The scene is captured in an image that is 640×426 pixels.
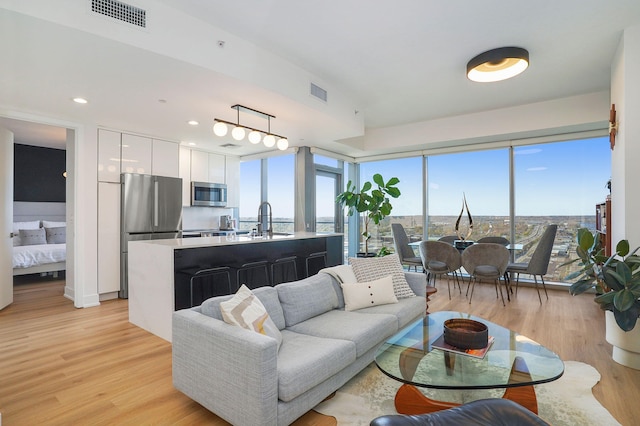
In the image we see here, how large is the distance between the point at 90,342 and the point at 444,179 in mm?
5989

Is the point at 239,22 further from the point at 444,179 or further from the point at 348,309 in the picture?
the point at 444,179

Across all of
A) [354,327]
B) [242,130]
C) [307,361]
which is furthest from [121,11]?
[354,327]

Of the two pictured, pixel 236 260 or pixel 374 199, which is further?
pixel 374 199

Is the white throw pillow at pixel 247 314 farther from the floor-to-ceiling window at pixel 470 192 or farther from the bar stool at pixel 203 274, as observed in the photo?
the floor-to-ceiling window at pixel 470 192

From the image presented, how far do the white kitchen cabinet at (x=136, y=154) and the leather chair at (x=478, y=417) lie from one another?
5084mm

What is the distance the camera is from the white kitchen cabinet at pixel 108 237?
15.3 ft

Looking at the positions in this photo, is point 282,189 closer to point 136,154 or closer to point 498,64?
point 136,154

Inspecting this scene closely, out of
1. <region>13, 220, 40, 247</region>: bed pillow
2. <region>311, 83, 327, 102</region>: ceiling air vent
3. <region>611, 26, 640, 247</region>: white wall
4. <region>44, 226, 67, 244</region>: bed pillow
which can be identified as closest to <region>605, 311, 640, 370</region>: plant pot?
<region>611, 26, 640, 247</region>: white wall

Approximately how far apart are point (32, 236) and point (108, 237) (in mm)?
2757

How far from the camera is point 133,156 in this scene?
5055 mm

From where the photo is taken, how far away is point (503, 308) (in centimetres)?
431

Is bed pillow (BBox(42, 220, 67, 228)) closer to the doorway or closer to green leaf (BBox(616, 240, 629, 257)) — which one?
the doorway

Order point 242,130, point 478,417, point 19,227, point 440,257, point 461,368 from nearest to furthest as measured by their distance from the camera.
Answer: point 478,417 → point 461,368 → point 242,130 → point 440,257 → point 19,227

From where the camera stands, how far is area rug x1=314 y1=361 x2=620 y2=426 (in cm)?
196
